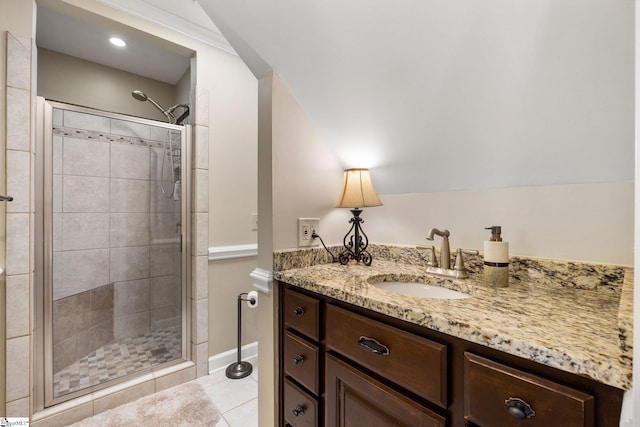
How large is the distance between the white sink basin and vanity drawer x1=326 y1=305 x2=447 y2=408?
0.27 metres

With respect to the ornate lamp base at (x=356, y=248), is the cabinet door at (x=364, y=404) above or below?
below

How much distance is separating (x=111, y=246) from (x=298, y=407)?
186 centimetres

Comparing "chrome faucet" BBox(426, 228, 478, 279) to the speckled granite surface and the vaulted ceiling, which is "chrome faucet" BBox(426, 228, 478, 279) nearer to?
the speckled granite surface

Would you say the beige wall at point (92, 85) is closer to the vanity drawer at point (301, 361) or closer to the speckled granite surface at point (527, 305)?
the speckled granite surface at point (527, 305)

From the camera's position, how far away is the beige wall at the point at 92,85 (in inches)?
84.7

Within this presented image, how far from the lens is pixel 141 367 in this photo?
5.94 ft

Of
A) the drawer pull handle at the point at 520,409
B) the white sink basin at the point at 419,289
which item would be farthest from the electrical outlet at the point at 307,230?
the drawer pull handle at the point at 520,409

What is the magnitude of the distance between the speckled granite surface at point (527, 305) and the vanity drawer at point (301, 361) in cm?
24

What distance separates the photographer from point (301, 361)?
1008 millimetres

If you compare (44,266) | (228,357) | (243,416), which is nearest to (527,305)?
(243,416)

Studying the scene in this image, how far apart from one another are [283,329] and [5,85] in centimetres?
181

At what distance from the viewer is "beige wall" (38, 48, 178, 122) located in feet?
7.06

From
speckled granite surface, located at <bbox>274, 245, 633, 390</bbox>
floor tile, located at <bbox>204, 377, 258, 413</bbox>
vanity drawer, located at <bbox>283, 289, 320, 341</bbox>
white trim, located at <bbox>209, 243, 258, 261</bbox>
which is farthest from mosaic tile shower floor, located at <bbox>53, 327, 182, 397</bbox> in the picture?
speckled granite surface, located at <bbox>274, 245, 633, 390</bbox>

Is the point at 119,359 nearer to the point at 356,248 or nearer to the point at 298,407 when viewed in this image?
the point at 298,407
